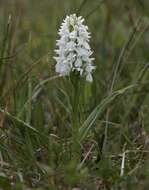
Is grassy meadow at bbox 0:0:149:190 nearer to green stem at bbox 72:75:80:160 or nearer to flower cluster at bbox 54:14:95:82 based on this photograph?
green stem at bbox 72:75:80:160

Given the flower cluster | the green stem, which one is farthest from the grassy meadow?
the flower cluster

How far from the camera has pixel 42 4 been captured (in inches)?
252

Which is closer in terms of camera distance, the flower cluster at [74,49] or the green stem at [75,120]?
the flower cluster at [74,49]

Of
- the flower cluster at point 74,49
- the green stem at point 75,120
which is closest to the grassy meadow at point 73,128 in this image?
the green stem at point 75,120

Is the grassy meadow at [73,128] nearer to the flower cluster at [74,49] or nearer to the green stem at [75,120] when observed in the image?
the green stem at [75,120]

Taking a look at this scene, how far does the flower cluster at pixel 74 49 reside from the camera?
275 cm

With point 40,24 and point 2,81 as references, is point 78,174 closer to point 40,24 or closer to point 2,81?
point 2,81

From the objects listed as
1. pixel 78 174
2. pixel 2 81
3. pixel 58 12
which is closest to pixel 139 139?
pixel 78 174

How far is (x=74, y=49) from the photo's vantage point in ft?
9.00

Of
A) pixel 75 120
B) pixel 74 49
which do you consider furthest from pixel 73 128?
pixel 74 49

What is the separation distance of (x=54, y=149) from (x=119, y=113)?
0.84m

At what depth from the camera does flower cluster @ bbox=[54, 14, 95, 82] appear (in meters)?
2.75

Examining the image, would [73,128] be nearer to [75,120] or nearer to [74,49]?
[75,120]

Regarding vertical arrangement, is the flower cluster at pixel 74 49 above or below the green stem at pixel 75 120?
above
